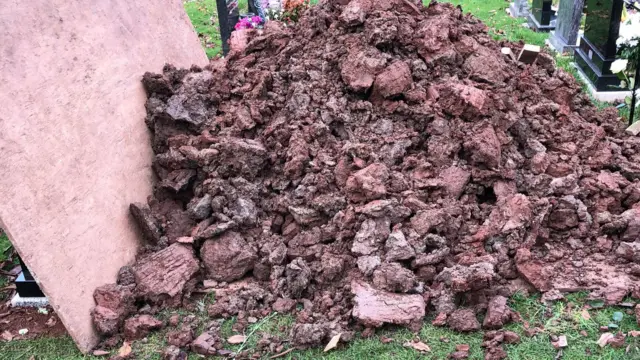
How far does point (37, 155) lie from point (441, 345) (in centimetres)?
252

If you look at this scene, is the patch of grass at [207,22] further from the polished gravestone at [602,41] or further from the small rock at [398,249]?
the small rock at [398,249]

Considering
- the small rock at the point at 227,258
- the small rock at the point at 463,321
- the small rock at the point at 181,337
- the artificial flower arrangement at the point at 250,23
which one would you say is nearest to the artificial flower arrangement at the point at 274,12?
the artificial flower arrangement at the point at 250,23

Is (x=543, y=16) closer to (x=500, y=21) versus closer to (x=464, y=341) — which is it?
(x=500, y=21)

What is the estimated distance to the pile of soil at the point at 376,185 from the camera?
3.54m

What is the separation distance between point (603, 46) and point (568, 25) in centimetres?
177

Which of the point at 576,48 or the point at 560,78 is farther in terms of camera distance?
the point at 576,48

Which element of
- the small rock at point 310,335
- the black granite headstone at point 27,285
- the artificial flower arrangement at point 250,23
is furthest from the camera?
the artificial flower arrangement at point 250,23

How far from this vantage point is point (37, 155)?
3.38 meters

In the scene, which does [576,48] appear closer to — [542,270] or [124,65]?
[542,270]

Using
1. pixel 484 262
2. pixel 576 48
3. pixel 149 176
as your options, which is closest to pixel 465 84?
pixel 484 262

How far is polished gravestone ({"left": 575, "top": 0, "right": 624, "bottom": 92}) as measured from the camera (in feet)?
22.0

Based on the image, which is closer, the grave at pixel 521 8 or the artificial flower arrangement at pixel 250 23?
the artificial flower arrangement at pixel 250 23

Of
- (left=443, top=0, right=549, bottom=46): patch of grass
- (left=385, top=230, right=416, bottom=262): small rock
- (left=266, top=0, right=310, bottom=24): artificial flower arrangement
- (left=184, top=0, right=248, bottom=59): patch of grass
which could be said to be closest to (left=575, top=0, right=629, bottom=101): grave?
(left=443, top=0, right=549, bottom=46): patch of grass

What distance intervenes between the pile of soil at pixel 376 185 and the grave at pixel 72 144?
0.51ft
